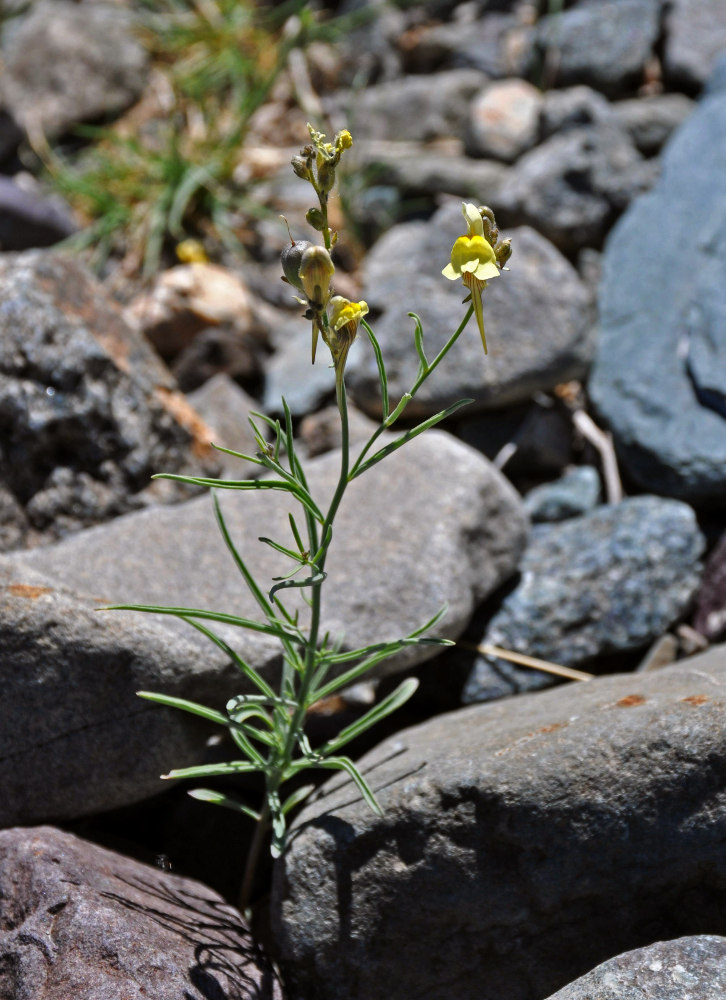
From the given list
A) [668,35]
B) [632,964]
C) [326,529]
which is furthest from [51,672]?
[668,35]

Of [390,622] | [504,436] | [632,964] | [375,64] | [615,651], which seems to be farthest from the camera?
[375,64]

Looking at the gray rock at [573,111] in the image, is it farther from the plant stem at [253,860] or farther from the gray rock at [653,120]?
the plant stem at [253,860]

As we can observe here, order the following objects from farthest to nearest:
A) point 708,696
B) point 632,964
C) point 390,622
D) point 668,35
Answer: point 668,35 < point 390,622 < point 708,696 < point 632,964

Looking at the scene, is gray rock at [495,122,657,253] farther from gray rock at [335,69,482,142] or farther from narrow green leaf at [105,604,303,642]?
narrow green leaf at [105,604,303,642]

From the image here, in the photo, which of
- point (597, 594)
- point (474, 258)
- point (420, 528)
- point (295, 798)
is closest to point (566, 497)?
point (597, 594)

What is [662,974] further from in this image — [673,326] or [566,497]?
[673,326]

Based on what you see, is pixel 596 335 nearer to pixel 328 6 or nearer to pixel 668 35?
pixel 668 35

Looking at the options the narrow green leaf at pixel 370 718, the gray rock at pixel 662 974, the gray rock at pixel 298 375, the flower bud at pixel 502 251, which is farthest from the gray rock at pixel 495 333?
the gray rock at pixel 662 974
